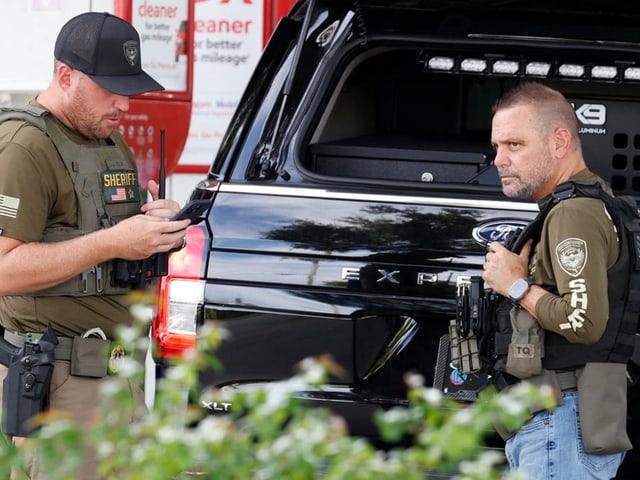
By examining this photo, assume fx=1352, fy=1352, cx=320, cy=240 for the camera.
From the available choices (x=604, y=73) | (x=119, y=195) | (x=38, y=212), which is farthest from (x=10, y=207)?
(x=604, y=73)

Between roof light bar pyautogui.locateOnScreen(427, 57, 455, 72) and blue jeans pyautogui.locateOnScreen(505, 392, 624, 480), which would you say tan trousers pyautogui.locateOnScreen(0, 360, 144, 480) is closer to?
blue jeans pyautogui.locateOnScreen(505, 392, 624, 480)

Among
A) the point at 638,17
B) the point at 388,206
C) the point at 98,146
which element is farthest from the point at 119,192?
the point at 638,17

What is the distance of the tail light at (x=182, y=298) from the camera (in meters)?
3.93

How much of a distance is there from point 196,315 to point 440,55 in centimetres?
141

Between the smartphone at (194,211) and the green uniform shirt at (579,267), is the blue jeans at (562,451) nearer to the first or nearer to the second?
the green uniform shirt at (579,267)

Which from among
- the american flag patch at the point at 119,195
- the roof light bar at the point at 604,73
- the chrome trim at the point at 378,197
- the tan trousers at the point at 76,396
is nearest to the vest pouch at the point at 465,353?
the chrome trim at the point at 378,197

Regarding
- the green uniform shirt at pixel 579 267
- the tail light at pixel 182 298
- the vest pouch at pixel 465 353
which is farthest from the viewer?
the tail light at pixel 182 298

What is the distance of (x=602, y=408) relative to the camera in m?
3.25

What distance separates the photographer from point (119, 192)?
12.7 feet

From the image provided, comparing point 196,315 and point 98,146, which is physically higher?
point 98,146

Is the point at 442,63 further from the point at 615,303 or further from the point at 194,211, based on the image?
the point at 615,303

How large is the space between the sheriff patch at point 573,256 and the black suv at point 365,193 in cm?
57

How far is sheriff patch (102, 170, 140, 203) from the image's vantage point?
382 cm

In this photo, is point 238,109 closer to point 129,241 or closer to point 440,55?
point 440,55
